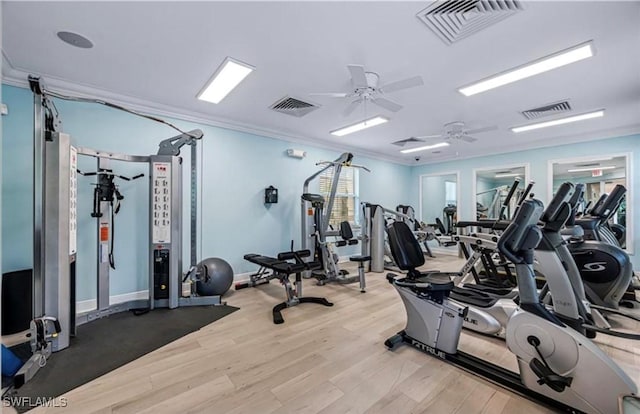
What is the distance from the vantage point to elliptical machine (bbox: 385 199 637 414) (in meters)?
1.44

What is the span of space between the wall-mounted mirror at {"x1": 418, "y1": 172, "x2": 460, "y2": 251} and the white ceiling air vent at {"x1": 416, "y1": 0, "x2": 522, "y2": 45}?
5934mm

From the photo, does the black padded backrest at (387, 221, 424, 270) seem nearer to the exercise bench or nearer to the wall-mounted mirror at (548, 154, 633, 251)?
the exercise bench

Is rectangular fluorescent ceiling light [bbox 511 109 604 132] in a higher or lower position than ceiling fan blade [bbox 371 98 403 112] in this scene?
higher

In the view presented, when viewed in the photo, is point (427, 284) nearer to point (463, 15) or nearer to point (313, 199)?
point (463, 15)

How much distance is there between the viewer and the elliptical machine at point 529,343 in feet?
4.71

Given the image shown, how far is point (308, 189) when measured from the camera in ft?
17.6

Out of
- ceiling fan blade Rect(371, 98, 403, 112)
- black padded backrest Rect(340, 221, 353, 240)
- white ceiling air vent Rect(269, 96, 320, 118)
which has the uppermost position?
white ceiling air vent Rect(269, 96, 320, 118)

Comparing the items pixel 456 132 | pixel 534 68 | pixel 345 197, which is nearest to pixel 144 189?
pixel 345 197

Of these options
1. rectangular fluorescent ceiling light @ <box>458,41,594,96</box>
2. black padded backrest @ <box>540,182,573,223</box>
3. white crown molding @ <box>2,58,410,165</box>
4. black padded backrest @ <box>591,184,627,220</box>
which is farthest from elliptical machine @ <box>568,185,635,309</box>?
white crown molding @ <box>2,58,410,165</box>

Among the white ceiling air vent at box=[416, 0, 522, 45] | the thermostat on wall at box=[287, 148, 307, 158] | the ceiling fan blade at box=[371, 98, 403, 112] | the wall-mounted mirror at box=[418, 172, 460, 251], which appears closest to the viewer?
the white ceiling air vent at box=[416, 0, 522, 45]

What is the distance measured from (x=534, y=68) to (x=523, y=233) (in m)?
2.08

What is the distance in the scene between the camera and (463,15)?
1.99 m

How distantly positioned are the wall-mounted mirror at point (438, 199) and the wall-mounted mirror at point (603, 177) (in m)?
2.34

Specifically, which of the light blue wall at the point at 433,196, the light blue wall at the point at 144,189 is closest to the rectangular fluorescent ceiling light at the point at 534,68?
the light blue wall at the point at 144,189
